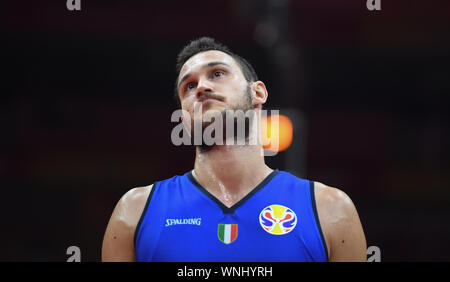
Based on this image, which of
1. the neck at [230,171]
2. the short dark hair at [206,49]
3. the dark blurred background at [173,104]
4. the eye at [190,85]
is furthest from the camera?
the dark blurred background at [173,104]

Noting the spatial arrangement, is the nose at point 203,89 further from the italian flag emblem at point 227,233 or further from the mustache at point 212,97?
the italian flag emblem at point 227,233

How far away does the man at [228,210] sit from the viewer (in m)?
2.62

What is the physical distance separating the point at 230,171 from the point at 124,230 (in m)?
0.73

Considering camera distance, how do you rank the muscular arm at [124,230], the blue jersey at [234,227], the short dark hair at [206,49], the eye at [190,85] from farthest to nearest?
the short dark hair at [206,49], the eye at [190,85], the muscular arm at [124,230], the blue jersey at [234,227]

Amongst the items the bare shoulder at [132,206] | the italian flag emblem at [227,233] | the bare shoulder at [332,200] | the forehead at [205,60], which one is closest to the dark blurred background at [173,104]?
the forehead at [205,60]

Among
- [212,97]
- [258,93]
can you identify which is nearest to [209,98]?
[212,97]

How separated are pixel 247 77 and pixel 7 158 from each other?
919 centimetres

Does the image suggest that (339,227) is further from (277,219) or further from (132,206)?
(132,206)

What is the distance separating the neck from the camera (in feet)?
9.40

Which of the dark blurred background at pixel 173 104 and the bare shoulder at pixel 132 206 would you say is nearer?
the bare shoulder at pixel 132 206

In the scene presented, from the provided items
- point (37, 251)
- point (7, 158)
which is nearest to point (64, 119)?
point (7, 158)

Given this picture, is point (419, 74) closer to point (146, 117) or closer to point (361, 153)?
point (361, 153)

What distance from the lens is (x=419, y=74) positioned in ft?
38.1
